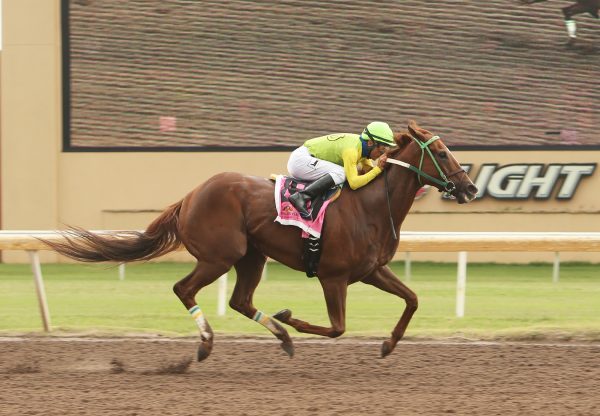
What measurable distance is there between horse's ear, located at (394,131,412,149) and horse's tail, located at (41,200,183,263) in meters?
1.72

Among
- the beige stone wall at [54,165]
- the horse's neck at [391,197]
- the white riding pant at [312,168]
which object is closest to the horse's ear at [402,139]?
the horse's neck at [391,197]

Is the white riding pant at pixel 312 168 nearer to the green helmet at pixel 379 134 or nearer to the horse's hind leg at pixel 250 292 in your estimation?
the green helmet at pixel 379 134

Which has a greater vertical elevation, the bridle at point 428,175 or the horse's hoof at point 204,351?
the bridle at point 428,175

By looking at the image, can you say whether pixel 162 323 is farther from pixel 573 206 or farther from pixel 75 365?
pixel 573 206

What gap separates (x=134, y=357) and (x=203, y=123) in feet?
33.4

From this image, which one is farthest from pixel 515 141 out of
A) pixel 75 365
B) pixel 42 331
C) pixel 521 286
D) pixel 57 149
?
pixel 75 365

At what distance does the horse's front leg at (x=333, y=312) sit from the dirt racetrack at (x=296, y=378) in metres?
0.28

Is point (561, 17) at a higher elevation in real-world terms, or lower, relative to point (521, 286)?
higher

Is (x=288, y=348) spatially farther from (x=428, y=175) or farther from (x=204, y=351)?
(x=428, y=175)

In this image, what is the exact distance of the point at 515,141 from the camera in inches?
687

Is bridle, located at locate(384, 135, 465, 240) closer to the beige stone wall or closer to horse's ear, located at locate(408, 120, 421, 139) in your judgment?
horse's ear, located at locate(408, 120, 421, 139)

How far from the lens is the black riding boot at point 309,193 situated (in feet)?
25.0

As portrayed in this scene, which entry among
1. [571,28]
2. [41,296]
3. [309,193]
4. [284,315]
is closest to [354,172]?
[309,193]

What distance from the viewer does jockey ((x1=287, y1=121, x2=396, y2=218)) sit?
7.64m
